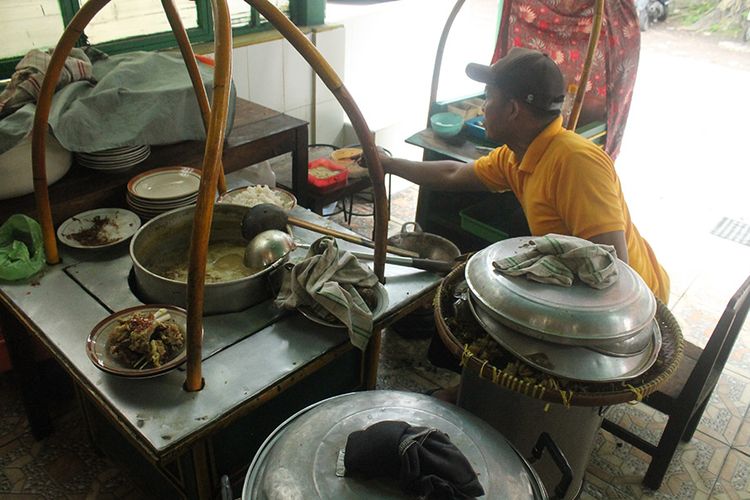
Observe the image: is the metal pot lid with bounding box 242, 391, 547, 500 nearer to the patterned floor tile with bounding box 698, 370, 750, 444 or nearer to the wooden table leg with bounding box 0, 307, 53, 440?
the wooden table leg with bounding box 0, 307, 53, 440

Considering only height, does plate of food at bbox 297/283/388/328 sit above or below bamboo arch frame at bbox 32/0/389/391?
below

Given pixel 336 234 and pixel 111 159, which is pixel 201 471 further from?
pixel 111 159

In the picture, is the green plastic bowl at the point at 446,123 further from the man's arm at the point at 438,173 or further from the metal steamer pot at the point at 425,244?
the metal steamer pot at the point at 425,244

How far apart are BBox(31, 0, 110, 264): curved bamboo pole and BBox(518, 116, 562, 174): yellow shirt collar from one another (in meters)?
1.66

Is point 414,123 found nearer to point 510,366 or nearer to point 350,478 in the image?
point 510,366

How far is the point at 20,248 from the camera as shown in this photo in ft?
7.10

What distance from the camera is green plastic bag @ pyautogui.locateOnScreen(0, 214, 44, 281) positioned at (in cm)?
210

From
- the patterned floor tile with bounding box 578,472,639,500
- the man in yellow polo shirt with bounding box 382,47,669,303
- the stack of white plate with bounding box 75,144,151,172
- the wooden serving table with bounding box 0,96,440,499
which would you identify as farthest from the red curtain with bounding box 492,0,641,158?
the stack of white plate with bounding box 75,144,151,172

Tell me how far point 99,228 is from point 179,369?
38.0 inches

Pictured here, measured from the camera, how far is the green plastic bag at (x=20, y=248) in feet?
6.88

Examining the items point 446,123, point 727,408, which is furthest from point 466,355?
point 446,123

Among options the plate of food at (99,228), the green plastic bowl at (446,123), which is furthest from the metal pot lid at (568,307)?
the green plastic bowl at (446,123)

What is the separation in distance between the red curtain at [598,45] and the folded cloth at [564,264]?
8.39 feet

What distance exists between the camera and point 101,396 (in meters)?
1.67
